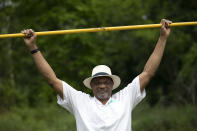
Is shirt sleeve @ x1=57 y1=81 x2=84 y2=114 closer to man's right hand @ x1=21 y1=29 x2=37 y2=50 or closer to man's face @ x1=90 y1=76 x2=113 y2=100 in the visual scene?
man's face @ x1=90 y1=76 x2=113 y2=100

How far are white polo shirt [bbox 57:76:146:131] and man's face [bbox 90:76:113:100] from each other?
57mm

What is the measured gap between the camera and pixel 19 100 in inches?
665

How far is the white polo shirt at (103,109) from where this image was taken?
4169 millimetres

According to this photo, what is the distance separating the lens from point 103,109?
427 cm

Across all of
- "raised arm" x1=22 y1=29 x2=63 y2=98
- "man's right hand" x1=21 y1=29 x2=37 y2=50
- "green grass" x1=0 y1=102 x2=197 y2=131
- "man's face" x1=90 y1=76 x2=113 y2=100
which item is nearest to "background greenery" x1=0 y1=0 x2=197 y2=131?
"green grass" x1=0 y1=102 x2=197 y2=131

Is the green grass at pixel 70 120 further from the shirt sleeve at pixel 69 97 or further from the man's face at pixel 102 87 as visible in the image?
the shirt sleeve at pixel 69 97

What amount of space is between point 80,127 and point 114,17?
17.4m

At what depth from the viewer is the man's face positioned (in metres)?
4.37

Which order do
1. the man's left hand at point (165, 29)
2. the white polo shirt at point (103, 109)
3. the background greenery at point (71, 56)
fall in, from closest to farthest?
the white polo shirt at point (103, 109) < the man's left hand at point (165, 29) < the background greenery at point (71, 56)

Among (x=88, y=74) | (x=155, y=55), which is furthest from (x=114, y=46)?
(x=155, y=55)

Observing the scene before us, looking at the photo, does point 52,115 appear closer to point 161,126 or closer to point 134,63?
point 161,126

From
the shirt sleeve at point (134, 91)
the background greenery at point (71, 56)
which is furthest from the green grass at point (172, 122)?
the shirt sleeve at point (134, 91)

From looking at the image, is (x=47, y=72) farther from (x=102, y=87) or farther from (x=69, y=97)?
(x=102, y=87)

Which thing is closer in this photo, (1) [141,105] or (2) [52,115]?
(2) [52,115]
